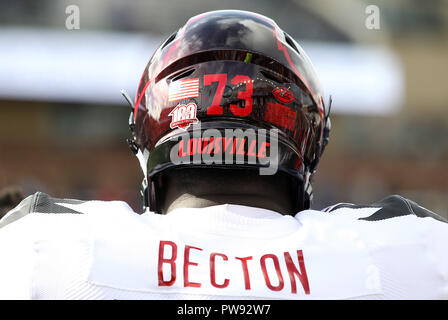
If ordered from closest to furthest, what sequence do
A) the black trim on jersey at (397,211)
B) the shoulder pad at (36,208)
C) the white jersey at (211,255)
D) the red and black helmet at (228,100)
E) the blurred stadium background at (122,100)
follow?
the white jersey at (211,255), the shoulder pad at (36,208), the black trim on jersey at (397,211), the red and black helmet at (228,100), the blurred stadium background at (122,100)

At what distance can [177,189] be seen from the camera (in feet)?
6.36

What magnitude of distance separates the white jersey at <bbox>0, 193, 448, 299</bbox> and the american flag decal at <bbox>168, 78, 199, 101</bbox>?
0.48m

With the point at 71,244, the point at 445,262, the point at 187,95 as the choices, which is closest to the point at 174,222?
the point at 71,244

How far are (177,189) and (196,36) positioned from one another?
23.5 inches

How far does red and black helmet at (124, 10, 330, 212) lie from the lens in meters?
1.98

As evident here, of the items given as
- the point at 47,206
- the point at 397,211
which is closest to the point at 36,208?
the point at 47,206

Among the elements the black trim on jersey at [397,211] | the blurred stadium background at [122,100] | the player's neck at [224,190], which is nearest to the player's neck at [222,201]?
the player's neck at [224,190]

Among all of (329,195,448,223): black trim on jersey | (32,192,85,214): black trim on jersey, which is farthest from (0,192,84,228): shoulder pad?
(329,195,448,223): black trim on jersey

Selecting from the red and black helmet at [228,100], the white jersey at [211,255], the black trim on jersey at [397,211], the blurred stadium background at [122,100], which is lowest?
the white jersey at [211,255]

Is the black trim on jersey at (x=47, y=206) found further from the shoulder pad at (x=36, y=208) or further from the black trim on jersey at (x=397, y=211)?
the black trim on jersey at (x=397, y=211)

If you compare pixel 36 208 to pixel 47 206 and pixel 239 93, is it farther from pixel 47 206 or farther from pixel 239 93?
pixel 239 93

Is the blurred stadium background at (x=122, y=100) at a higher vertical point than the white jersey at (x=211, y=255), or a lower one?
higher

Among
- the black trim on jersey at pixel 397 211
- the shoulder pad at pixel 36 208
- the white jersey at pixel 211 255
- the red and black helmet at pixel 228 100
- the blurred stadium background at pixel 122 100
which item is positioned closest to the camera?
the white jersey at pixel 211 255

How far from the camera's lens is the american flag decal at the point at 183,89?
2.06 meters
